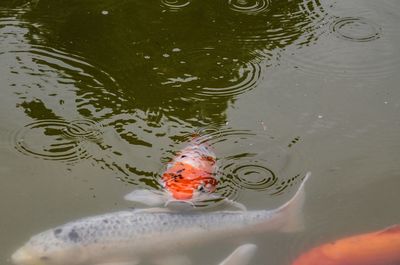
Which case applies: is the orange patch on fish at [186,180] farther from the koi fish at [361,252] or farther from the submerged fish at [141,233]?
the koi fish at [361,252]

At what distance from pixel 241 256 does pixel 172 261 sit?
1.25ft

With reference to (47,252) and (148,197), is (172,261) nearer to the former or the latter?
(148,197)

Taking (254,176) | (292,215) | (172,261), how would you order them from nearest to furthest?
(172,261) < (292,215) < (254,176)

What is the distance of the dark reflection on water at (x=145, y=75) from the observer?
401 centimetres

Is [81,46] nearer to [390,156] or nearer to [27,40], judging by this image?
[27,40]

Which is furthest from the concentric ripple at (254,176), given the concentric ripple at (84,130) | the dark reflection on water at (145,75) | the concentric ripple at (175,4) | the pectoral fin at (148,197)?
the concentric ripple at (175,4)

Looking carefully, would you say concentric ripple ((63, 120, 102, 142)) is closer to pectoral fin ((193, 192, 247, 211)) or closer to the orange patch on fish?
the orange patch on fish

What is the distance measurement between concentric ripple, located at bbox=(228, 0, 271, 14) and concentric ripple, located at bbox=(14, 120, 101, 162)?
1883 millimetres

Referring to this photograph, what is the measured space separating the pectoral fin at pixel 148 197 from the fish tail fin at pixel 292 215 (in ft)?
2.23

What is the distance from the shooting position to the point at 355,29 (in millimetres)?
5184

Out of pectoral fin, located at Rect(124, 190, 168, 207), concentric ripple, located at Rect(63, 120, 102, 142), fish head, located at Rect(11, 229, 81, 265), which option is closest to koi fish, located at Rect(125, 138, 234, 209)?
pectoral fin, located at Rect(124, 190, 168, 207)

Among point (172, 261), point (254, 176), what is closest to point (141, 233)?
point (172, 261)

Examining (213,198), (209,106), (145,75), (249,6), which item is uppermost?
(249,6)

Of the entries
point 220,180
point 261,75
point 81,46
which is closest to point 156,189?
point 220,180
